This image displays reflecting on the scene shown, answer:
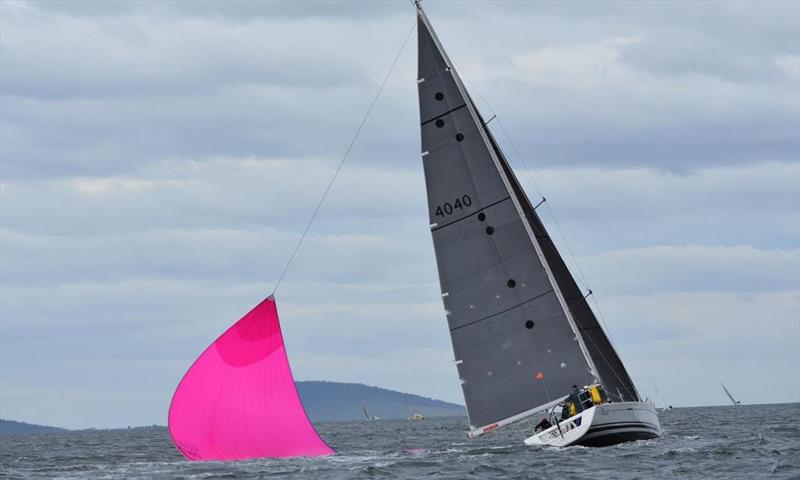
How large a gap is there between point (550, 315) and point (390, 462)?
7.35 meters

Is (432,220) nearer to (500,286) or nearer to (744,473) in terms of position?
(500,286)

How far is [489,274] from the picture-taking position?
126 feet

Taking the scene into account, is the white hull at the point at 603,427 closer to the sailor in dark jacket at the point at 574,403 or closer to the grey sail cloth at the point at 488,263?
the sailor in dark jacket at the point at 574,403

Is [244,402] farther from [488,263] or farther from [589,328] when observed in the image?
[589,328]

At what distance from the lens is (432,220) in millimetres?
38656

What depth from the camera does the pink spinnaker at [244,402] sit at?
127 feet

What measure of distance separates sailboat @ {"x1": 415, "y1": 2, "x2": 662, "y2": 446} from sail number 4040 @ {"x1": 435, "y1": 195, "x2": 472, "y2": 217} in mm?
30

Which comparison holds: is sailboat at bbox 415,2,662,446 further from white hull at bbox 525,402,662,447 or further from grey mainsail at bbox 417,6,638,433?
white hull at bbox 525,402,662,447

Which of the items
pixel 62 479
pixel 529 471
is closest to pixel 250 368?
pixel 62 479

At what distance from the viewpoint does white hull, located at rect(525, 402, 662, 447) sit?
37.1m

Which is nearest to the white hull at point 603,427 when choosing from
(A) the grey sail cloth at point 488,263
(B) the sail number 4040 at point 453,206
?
(A) the grey sail cloth at point 488,263

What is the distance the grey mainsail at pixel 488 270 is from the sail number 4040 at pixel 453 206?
30mm

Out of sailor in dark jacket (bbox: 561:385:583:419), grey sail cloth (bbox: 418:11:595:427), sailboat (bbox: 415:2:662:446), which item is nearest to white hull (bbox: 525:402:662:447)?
sailboat (bbox: 415:2:662:446)

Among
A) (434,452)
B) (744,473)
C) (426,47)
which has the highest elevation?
(426,47)
